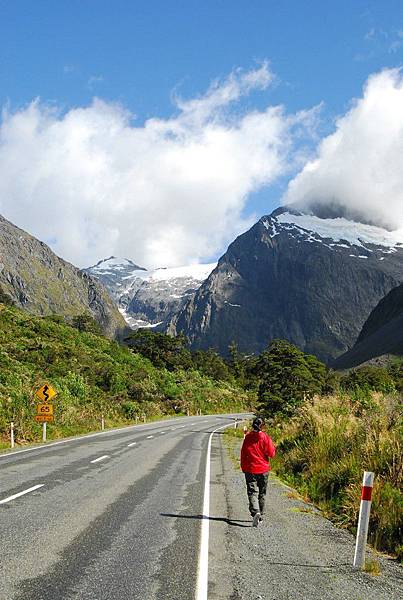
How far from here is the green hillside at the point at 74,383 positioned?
90.0 feet

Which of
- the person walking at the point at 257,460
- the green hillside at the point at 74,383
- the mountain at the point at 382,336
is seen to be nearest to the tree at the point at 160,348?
the green hillside at the point at 74,383

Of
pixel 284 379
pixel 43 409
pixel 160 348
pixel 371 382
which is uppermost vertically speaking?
pixel 160 348

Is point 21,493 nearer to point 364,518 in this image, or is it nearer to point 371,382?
point 364,518

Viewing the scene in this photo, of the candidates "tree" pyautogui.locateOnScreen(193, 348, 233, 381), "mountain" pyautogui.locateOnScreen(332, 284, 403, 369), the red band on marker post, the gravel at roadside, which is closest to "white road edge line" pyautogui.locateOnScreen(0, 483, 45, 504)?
the gravel at roadside

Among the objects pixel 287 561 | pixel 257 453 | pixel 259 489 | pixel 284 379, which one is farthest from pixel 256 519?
pixel 284 379

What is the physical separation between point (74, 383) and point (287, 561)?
3258 cm

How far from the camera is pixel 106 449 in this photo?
814 inches

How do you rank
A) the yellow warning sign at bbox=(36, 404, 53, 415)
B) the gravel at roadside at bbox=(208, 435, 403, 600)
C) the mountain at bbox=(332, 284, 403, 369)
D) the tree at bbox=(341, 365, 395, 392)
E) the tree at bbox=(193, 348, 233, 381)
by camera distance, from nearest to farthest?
the gravel at roadside at bbox=(208, 435, 403, 600), the tree at bbox=(341, 365, 395, 392), the yellow warning sign at bbox=(36, 404, 53, 415), the tree at bbox=(193, 348, 233, 381), the mountain at bbox=(332, 284, 403, 369)

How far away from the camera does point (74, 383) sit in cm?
3759

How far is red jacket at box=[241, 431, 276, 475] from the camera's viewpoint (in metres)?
9.12

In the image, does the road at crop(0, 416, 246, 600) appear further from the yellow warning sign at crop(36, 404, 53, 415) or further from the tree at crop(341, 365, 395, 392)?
the yellow warning sign at crop(36, 404, 53, 415)

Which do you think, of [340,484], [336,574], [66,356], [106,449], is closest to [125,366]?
[66,356]

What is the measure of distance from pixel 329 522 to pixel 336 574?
3102 millimetres

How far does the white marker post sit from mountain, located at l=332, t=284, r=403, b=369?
5369 inches
